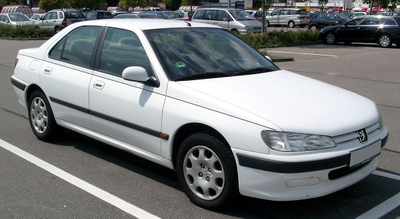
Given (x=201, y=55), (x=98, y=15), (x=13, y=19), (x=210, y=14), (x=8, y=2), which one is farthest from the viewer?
(x=8, y=2)

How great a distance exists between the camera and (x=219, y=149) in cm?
366

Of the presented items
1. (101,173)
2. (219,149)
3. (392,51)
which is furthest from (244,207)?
(392,51)

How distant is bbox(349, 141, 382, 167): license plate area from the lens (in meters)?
3.62

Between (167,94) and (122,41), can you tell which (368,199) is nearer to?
(167,94)

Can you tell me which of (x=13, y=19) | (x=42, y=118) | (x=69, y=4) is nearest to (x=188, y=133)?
(x=42, y=118)

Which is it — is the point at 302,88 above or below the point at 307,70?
above

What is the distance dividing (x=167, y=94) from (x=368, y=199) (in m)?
2.07

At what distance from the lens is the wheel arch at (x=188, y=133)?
147 inches

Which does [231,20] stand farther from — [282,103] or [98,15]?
[282,103]

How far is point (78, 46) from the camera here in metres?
5.33

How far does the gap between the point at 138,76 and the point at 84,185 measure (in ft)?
4.03

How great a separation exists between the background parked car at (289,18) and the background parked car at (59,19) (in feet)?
57.8

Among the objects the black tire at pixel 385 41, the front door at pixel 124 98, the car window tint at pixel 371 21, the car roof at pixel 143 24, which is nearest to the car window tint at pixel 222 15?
the car window tint at pixel 371 21

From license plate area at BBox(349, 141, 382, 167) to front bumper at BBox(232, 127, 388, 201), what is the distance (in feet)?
0.18
